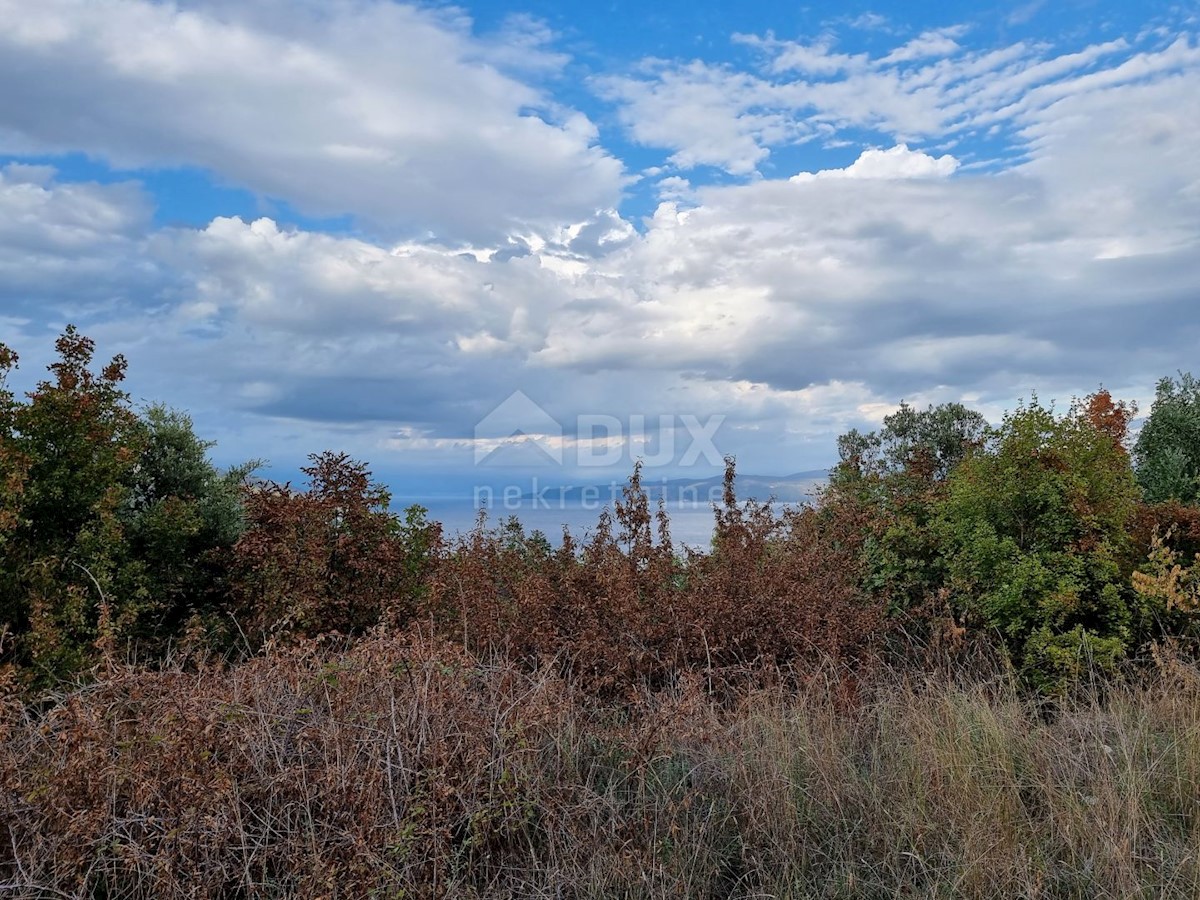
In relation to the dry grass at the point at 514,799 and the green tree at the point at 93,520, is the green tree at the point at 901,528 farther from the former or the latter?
the green tree at the point at 93,520

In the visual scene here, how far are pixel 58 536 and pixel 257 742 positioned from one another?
448 cm

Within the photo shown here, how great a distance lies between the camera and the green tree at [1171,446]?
44.4ft

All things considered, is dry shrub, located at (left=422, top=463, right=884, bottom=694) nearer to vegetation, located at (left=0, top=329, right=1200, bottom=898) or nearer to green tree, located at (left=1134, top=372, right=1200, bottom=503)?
vegetation, located at (left=0, top=329, right=1200, bottom=898)

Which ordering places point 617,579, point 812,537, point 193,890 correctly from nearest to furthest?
point 193,890 < point 617,579 < point 812,537

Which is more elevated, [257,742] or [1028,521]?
[1028,521]

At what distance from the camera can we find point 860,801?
426 cm

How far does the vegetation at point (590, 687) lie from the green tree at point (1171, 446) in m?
5.07

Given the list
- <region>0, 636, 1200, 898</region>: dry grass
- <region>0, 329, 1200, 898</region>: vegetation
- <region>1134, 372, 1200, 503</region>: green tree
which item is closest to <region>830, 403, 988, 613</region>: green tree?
<region>0, 329, 1200, 898</region>: vegetation

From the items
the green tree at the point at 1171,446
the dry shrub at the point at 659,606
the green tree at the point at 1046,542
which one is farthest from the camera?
the green tree at the point at 1171,446

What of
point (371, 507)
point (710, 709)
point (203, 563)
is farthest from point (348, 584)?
point (710, 709)

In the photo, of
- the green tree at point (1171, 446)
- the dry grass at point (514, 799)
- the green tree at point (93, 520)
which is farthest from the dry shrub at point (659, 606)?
the green tree at point (1171, 446)

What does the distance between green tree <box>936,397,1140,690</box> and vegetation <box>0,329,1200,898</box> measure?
0.11ft

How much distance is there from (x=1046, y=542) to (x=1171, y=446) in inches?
365

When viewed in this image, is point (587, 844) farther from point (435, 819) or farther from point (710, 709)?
point (710, 709)
